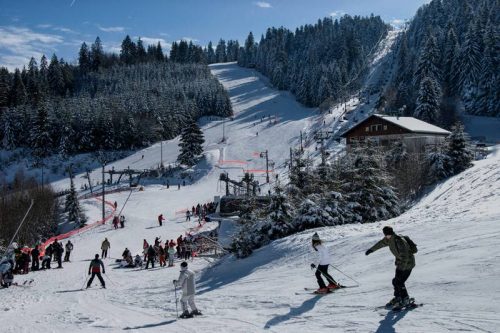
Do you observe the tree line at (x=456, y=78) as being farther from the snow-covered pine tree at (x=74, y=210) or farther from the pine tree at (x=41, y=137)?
the pine tree at (x=41, y=137)

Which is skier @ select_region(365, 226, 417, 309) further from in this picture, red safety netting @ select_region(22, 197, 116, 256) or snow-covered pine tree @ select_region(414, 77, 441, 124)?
snow-covered pine tree @ select_region(414, 77, 441, 124)

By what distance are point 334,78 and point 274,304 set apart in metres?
112

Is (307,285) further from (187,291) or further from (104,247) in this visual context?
(104,247)

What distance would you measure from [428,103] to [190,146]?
38199 millimetres

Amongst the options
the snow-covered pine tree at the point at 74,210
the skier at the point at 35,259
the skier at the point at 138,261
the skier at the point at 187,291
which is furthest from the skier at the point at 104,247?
the snow-covered pine tree at the point at 74,210

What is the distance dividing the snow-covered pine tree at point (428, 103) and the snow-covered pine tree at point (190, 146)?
35.0 m

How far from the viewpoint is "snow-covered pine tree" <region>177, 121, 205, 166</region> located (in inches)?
3002

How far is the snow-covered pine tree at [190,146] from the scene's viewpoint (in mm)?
76250

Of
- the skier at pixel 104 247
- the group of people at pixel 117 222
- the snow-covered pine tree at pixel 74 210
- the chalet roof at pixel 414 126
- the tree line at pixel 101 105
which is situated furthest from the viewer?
the tree line at pixel 101 105

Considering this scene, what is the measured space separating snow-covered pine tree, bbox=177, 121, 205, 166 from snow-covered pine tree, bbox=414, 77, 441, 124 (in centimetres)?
3504

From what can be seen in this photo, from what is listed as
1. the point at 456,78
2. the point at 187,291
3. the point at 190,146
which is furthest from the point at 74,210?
the point at 456,78

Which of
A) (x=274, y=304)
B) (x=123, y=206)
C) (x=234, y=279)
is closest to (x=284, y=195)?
(x=234, y=279)

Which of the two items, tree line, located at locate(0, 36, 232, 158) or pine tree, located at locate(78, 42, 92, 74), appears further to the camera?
pine tree, located at locate(78, 42, 92, 74)

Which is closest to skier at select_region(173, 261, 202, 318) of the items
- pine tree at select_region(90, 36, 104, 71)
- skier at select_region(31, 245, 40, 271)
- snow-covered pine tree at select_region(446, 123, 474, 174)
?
skier at select_region(31, 245, 40, 271)
